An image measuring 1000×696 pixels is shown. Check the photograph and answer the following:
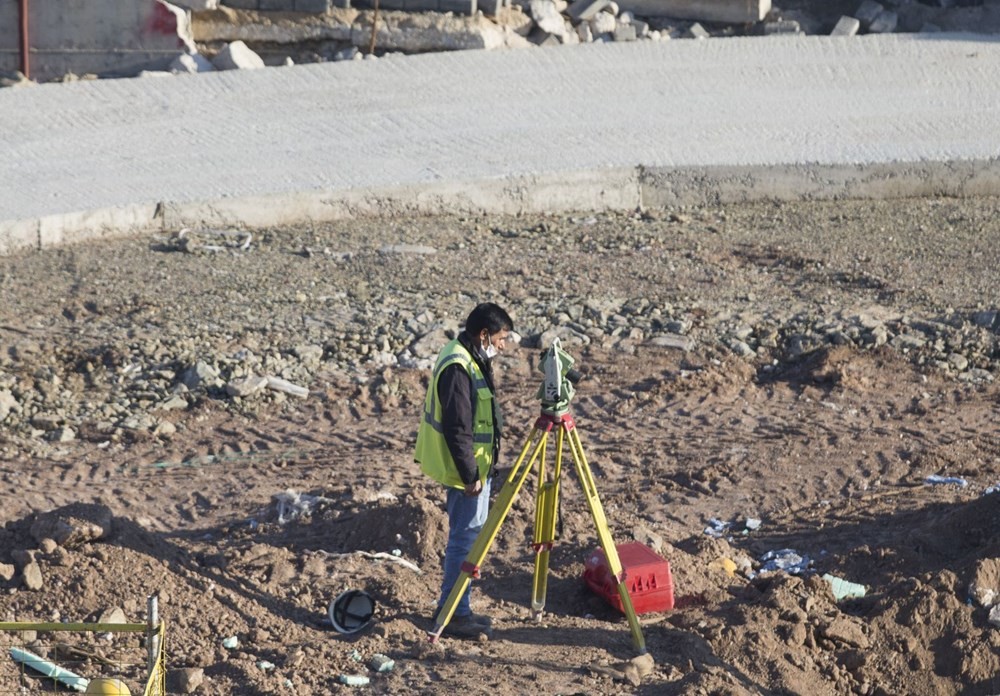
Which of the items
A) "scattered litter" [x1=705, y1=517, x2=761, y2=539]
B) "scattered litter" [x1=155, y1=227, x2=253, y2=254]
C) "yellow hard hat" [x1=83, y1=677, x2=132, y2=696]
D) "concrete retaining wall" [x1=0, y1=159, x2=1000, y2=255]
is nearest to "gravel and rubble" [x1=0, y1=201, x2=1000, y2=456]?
"scattered litter" [x1=155, y1=227, x2=253, y2=254]

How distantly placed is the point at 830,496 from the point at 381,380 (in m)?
3.09

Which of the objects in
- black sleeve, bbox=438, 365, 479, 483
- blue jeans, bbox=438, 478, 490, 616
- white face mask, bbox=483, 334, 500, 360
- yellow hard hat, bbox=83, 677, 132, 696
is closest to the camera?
yellow hard hat, bbox=83, 677, 132, 696

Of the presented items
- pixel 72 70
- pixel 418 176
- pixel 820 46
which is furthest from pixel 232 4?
pixel 820 46

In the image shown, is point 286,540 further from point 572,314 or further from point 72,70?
point 72,70

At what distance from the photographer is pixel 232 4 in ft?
56.4

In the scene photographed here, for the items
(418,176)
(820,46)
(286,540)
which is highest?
(820,46)

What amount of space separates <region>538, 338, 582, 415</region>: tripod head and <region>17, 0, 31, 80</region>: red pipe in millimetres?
12195

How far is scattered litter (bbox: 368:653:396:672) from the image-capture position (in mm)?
6246

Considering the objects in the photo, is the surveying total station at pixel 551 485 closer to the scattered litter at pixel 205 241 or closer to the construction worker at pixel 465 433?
the construction worker at pixel 465 433

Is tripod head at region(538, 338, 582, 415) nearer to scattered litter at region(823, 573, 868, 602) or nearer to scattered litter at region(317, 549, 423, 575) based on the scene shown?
scattered litter at region(317, 549, 423, 575)

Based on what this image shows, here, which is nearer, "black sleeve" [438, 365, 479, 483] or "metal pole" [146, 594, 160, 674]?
"metal pole" [146, 594, 160, 674]

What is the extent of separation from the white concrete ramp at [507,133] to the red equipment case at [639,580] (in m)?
6.75

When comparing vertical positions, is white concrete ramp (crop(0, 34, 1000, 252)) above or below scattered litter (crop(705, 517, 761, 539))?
above

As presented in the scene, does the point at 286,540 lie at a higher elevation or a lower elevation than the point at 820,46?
lower
